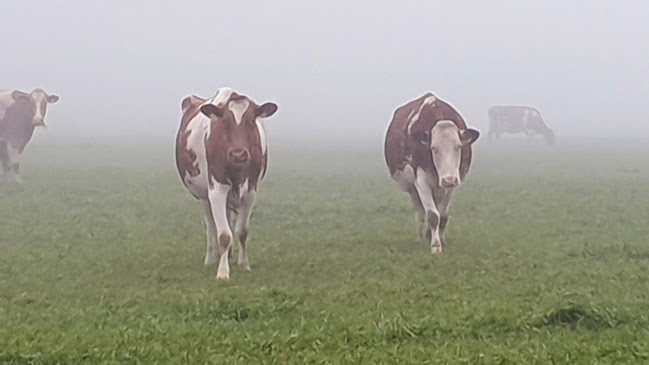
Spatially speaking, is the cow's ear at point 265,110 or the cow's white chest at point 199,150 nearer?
the cow's ear at point 265,110

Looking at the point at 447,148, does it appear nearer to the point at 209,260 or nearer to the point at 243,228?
the point at 243,228

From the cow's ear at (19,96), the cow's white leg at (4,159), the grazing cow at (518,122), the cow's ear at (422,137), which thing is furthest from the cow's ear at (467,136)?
the grazing cow at (518,122)

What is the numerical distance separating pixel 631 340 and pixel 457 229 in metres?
8.12

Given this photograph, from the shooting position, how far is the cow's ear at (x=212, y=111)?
11.6 metres

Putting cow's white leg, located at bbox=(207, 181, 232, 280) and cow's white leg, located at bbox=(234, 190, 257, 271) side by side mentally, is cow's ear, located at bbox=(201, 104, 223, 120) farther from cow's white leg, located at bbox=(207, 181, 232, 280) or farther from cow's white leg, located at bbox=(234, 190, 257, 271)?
cow's white leg, located at bbox=(234, 190, 257, 271)

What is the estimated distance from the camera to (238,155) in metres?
11.5

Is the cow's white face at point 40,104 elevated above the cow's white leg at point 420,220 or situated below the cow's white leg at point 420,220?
above

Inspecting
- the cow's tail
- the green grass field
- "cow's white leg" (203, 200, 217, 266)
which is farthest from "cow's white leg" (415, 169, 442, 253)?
the cow's tail

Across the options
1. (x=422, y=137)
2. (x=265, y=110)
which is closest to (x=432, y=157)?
(x=422, y=137)

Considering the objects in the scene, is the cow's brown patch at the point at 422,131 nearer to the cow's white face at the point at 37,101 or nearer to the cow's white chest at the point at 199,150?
the cow's white chest at the point at 199,150

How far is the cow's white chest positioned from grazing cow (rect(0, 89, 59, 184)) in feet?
43.1

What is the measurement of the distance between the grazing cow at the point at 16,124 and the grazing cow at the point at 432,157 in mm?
12692

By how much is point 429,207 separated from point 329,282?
134 inches

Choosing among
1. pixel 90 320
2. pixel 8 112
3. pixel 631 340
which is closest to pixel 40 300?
pixel 90 320
